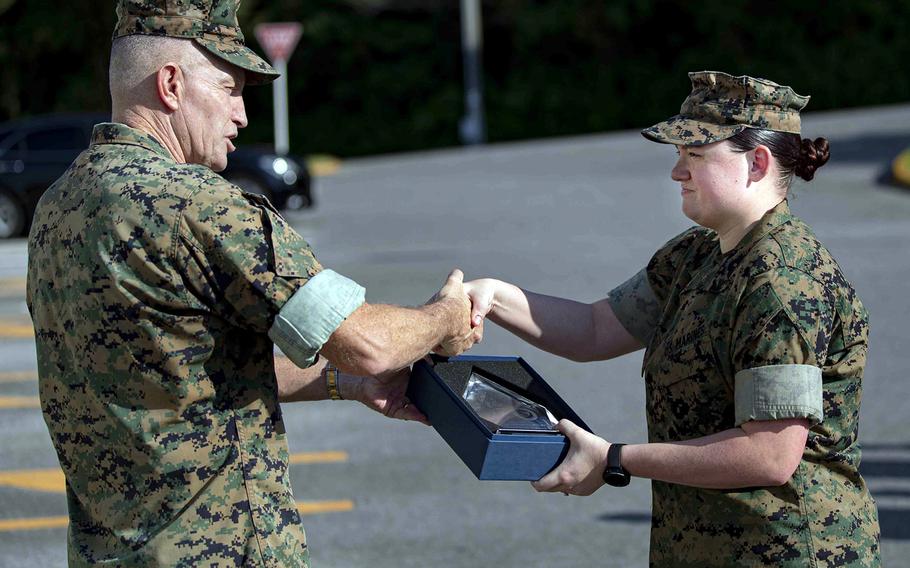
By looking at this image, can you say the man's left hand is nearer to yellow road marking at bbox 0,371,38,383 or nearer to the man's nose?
the man's nose

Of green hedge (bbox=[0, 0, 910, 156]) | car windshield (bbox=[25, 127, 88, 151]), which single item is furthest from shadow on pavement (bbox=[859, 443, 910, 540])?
green hedge (bbox=[0, 0, 910, 156])

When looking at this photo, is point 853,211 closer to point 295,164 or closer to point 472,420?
point 295,164

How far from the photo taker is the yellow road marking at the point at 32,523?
6.51 m

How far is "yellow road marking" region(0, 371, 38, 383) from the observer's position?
9.50 metres

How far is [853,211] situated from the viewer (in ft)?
57.2

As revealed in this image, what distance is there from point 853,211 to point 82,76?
24039 mm

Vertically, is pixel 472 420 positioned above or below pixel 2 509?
above

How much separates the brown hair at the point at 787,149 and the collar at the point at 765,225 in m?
0.07

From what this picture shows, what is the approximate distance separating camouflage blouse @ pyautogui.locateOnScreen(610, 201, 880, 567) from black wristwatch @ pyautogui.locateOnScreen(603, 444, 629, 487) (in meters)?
0.18

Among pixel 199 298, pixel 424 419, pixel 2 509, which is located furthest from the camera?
pixel 2 509

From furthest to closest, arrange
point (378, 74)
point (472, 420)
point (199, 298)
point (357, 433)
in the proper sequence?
point (378, 74) < point (357, 433) < point (472, 420) < point (199, 298)

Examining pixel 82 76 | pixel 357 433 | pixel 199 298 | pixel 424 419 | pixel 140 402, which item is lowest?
pixel 82 76

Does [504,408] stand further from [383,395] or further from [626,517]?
[626,517]

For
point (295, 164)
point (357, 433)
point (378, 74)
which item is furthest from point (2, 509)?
point (378, 74)
